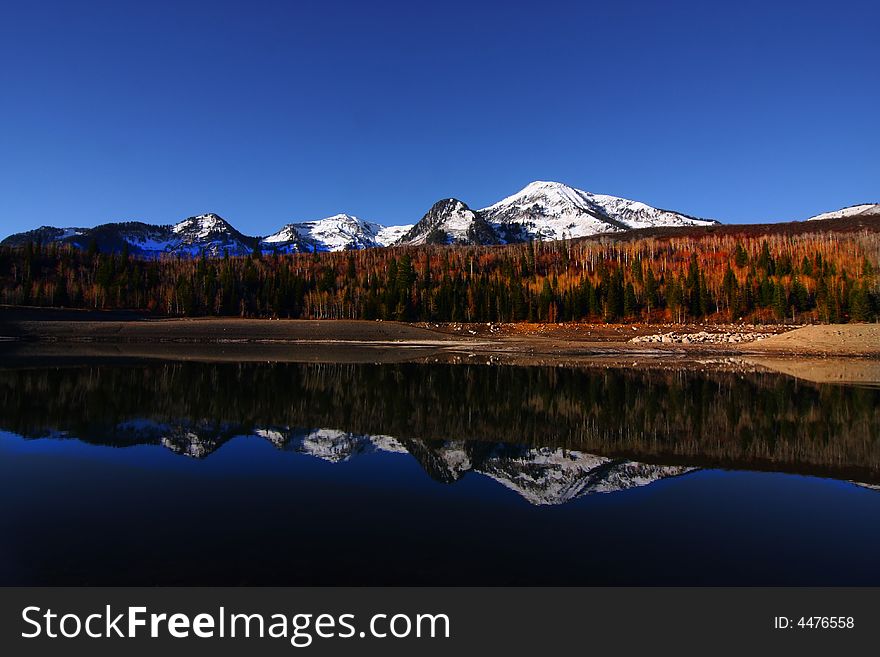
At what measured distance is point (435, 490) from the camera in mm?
10586

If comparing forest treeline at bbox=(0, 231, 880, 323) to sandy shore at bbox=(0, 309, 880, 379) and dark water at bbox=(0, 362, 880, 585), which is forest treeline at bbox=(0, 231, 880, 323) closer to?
sandy shore at bbox=(0, 309, 880, 379)

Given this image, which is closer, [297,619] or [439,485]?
[297,619]

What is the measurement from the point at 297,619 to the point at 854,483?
39.7 ft

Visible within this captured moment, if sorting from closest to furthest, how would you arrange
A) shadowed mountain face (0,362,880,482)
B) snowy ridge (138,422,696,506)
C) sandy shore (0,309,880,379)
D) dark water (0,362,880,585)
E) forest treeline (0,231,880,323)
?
dark water (0,362,880,585) < snowy ridge (138,422,696,506) < shadowed mountain face (0,362,880,482) < sandy shore (0,309,880,379) < forest treeline (0,231,880,323)

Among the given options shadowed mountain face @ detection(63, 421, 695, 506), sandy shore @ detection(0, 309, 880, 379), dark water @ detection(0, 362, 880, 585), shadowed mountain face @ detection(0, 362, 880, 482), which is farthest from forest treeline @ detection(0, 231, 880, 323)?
shadowed mountain face @ detection(63, 421, 695, 506)

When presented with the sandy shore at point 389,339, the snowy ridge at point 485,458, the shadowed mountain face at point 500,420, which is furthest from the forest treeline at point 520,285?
the snowy ridge at point 485,458

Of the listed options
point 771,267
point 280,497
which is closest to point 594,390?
point 280,497

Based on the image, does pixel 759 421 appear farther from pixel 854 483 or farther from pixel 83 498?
pixel 83 498

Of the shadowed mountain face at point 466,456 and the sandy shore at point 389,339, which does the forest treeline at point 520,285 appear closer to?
the sandy shore at point 389,339

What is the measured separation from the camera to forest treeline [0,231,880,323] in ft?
303

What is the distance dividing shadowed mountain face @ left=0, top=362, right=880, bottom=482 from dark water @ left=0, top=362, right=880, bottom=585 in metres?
0.12

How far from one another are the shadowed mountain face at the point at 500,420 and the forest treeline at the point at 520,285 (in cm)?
6768

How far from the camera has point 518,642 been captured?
18.0 ft

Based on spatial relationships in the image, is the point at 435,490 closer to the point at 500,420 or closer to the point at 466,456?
the point at 466,456
